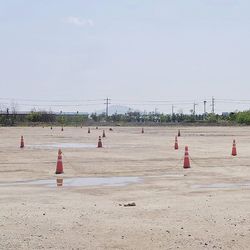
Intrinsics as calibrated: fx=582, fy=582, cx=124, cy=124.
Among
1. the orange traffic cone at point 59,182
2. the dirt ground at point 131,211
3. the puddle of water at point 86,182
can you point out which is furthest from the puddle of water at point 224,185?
the orange traffic cone at point 59,182

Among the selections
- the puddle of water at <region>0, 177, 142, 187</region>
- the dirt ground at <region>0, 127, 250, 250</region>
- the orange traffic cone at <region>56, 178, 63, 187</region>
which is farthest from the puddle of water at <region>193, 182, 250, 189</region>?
the orange traffic cone at <region>56, 178, 63, 187</region>

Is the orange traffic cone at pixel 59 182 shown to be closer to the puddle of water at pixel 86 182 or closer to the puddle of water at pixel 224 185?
the puddle of water at pixel 86 182

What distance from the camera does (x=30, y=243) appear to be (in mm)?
8297

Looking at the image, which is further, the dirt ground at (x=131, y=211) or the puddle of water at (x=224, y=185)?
the puddle of water at (x=224, y=185)

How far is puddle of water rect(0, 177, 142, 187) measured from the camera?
53.7 ft

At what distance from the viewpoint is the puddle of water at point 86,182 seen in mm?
16375

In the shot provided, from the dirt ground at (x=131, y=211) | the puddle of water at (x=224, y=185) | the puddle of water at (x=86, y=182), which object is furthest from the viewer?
the puddle of water at (x=86, y=182)

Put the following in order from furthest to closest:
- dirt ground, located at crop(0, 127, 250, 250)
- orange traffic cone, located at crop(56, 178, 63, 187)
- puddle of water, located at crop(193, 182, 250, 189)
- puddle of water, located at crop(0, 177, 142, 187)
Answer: puddle of water, located at crop(0, 177, 142, 187) < orange traffic cone, located at crop(56, 178, 63, 187) < puddle of water, located at crop(193, 182, 250, 189) < dirt ground, located at crop(0, 127, 250, 250)

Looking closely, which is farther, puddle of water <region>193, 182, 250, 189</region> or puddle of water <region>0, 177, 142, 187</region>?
puddle of water <region>0, 177, 142, 187</region>

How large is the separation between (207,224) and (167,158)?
1708 centimetres

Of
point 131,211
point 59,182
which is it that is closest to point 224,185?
A: point 59,182

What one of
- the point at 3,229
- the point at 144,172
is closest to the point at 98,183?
the point at 144,172

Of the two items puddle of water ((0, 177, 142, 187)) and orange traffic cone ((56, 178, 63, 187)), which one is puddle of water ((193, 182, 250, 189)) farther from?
orange traffic cone ((56, 178, 63, 187))

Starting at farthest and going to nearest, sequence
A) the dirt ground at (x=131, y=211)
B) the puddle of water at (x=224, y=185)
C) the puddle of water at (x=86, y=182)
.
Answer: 1. the puddle of water at (x=86, y=182)
2. the puddle of water at (x=224, y=185)
3. the dirt ground at (x=131, y=211)
